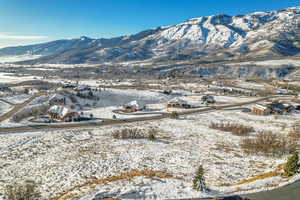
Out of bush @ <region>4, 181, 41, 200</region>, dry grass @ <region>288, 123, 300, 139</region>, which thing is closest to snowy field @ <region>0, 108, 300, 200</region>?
bush @ <region>4, 181, 41, 200</region>

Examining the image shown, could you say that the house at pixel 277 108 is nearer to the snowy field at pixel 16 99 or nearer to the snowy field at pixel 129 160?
the snowy field at pixel 129 160

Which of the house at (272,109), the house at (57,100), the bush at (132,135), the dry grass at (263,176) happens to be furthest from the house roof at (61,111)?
the house at (272,109)

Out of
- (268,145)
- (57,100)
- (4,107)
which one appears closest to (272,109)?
(268,145)

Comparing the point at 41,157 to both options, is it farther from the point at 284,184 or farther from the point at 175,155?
the point at 284,184

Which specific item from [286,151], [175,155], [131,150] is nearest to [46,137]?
[131,150]

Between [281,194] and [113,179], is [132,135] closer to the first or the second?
[113,179]

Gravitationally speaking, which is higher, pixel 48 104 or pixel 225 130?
pixel 48 104
